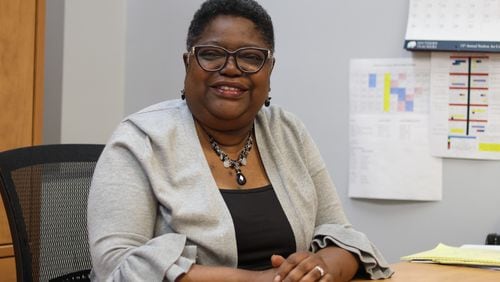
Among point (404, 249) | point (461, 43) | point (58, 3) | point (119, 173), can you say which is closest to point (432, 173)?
point (404, 249)

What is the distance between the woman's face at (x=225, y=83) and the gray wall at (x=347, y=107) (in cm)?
106

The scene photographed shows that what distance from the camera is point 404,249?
2.57 meters

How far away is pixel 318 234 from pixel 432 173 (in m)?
1.03

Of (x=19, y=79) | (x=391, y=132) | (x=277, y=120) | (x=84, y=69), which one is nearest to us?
(x=277, y=120)

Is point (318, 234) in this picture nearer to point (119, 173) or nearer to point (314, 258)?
point (314, 258)

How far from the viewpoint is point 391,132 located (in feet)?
8.52

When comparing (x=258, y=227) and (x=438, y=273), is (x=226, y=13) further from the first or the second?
(x=438, y=273)

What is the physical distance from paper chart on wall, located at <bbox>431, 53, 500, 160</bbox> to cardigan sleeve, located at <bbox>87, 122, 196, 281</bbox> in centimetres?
136

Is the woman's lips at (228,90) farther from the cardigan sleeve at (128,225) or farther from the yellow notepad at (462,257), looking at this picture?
the yellow notepad at (462,257)

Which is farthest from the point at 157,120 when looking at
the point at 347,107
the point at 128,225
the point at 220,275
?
the point at 347,107

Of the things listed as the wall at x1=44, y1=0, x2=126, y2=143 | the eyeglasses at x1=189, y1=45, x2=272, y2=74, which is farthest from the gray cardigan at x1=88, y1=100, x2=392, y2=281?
the wall at x1=44, y1=0, x2=126, y2=143

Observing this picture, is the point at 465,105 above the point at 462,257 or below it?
above


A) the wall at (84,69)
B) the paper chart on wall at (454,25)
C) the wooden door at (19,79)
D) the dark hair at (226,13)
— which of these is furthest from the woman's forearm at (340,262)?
the wall at (84,69)

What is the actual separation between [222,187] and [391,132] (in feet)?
3.90
